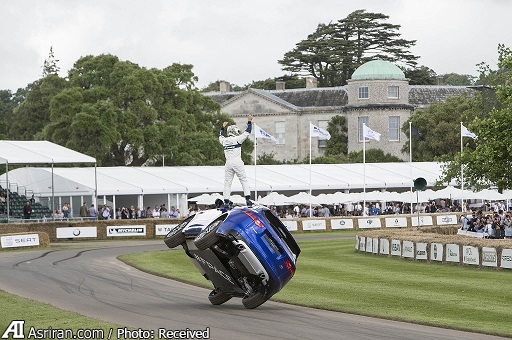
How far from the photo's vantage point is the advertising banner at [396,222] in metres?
72.5

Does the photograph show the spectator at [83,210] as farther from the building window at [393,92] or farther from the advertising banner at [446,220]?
the building window at [393,92]

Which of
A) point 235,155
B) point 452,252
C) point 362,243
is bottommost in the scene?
point 362,243

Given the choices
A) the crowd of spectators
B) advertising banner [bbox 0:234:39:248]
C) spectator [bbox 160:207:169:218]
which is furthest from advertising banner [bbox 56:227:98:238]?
the crowd of spectators

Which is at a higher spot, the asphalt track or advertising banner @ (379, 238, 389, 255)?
the asphalt track

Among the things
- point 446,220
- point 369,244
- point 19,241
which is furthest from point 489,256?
point 446,220

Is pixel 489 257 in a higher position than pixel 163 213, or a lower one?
lower

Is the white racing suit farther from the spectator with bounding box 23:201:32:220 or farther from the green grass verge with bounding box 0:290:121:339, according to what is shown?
the spectator with bounding box 23:201:32:220

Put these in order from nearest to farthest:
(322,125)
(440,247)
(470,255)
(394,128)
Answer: (470,255) < (440,247) < (394,128) < (322,125)

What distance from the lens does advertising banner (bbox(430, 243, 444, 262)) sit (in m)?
41.1

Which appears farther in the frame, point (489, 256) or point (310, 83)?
point (310, 83)

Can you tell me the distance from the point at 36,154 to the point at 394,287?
3927 centimetres

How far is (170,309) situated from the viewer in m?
23.3

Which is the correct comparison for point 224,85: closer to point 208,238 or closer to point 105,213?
point 105,213

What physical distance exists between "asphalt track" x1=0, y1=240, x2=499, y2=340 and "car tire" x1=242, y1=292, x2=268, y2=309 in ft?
0.54
